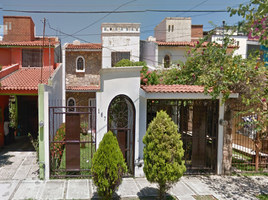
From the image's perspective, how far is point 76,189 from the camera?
22.6ft

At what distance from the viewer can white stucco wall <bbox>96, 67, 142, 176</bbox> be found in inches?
307

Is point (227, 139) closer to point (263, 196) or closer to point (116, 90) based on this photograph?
point (263, 196)

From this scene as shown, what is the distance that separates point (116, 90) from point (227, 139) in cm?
486

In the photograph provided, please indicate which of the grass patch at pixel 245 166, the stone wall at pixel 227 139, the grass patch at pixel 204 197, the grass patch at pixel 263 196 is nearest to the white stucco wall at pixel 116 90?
the grass patch at pixel 204 197

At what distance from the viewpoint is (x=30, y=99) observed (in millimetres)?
15797

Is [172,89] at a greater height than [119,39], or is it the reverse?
[119,39]

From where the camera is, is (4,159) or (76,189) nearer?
(76,189)

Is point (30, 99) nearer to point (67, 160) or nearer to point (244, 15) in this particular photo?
point (67, 160)

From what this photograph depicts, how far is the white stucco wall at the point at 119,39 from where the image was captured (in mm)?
17641

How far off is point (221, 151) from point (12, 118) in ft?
45.1

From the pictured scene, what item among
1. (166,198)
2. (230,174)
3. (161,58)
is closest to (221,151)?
(230,174)

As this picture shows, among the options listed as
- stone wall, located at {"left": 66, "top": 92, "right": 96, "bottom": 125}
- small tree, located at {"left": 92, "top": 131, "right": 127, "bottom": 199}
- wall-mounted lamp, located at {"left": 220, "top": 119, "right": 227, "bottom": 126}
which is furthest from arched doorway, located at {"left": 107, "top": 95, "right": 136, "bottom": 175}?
stone wall, located at {"left": 66, "top": 92, "right": 96, "bottom": 125}

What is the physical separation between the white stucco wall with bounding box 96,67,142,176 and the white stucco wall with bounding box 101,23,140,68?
10237 mm

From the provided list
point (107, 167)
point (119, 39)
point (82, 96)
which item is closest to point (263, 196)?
point (107, 167)
